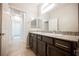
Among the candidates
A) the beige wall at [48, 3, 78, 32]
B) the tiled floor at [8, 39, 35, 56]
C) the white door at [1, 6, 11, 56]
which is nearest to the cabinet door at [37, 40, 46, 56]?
the tiled floor at [8, 39, 35, 56]

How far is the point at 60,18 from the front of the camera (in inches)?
59.9

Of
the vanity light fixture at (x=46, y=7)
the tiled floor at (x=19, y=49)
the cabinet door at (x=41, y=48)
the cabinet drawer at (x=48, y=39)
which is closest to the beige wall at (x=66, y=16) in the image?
the vanity light fixture at (x=46, y=7)

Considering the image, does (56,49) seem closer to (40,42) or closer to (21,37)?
(40,42)

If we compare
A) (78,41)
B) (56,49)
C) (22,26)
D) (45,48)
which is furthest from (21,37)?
(78,41)

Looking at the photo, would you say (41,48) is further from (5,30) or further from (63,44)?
(5,30)

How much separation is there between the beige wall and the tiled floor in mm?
540

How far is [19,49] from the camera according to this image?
1487mm

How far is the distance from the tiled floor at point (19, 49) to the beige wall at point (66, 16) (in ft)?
1.77

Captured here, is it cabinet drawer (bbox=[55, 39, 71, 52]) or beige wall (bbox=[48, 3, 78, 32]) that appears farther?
beige wall (bbox=[48, 3, 78, 32])

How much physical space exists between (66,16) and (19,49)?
2.56 feet

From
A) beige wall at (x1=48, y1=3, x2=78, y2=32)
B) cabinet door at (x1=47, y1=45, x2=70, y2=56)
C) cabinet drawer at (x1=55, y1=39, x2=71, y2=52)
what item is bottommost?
cabinet door at (x1=47, y1=45, x2=70, y2=56)

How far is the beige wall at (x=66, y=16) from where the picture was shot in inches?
57.5

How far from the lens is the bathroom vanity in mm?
1236

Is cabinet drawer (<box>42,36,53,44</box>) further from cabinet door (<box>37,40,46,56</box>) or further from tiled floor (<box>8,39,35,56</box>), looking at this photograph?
tiled floor (<box>8,39,35,56</box>)
